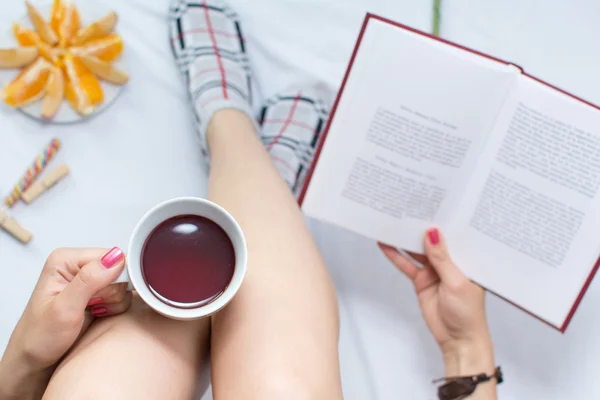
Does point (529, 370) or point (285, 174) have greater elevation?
point (285, 174)

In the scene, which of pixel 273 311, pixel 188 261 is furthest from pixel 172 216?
pixel 273 311

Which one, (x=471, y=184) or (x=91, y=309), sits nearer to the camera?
(x=91, y=309)

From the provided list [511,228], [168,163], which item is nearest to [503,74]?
[511,228]

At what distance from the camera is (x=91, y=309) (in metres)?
0.54

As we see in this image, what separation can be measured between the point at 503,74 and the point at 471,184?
15 cm

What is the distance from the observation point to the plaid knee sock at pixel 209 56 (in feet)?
2.89

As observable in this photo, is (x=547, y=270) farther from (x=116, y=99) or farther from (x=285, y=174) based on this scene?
(x=116, y=99)

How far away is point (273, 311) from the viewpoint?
1.89 feet

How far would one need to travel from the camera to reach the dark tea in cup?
1.64ft

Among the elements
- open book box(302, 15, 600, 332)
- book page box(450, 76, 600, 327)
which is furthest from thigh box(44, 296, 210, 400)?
book page box(450, 76, 600, 327)

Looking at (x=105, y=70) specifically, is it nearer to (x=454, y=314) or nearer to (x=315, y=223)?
(x=315, y=223)

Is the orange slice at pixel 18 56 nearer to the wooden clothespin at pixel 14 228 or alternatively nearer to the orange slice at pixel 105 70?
the orange slice at pixel 105 70

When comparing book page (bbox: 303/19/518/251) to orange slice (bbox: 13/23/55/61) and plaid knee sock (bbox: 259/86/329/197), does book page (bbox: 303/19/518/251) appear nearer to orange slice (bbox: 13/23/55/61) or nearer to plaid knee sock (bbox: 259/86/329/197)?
plaid knee sock (bbox: 259/86/329/197)

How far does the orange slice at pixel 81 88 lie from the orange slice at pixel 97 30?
0.03 meters
